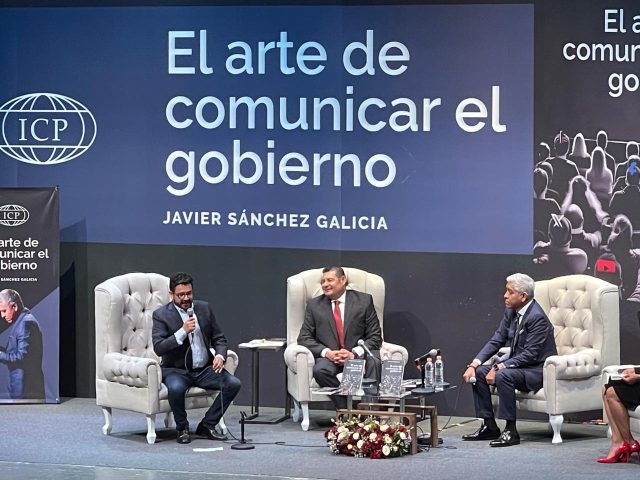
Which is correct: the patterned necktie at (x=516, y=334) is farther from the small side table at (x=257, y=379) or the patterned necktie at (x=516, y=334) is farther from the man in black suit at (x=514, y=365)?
the small side table at (x=257, y=379)

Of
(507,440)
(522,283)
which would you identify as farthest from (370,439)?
(522,283)

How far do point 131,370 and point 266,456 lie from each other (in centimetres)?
117

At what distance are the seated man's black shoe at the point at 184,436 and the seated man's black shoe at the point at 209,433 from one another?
16cm

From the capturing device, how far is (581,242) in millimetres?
10359

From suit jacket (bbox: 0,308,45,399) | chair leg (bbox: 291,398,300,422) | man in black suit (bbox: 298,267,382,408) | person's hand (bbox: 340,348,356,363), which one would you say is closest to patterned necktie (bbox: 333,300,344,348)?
man in black suit (bbox: 298,267,382,408)

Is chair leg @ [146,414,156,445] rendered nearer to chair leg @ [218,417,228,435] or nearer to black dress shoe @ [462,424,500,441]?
chair leg @ [218,417,228,435]

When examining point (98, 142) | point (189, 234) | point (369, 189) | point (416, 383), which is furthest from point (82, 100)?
point (416, 383)

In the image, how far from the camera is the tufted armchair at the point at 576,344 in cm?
949

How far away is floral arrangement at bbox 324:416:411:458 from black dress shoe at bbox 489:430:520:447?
685 mm

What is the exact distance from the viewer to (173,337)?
948 cm

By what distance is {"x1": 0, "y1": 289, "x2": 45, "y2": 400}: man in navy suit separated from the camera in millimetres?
10914

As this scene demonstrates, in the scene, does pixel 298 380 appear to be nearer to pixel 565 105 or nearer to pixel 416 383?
pixel 416 383

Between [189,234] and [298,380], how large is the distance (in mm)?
Result: 1784

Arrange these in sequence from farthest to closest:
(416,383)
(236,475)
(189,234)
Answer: (189,234) < (416,383) < (236,475)
